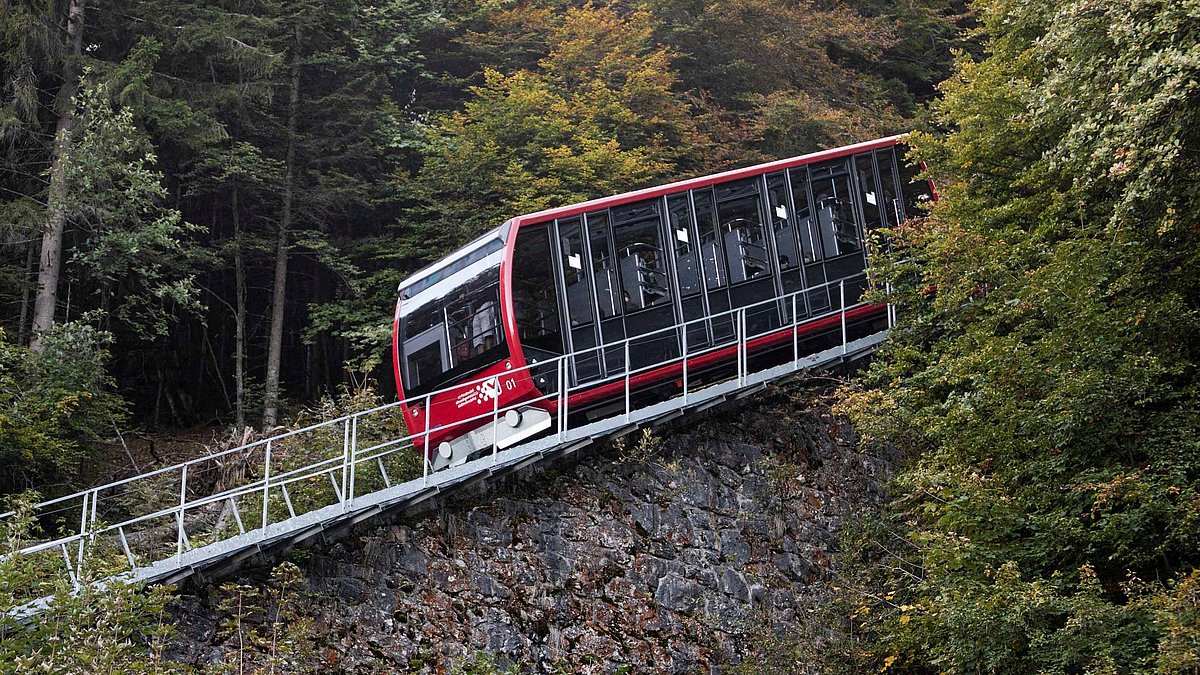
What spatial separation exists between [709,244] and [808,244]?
5.83 feet

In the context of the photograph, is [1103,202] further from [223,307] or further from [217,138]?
[223,307]

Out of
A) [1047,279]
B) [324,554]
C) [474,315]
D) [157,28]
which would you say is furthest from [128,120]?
[1047,279]

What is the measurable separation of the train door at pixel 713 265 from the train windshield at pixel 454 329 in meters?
3.06

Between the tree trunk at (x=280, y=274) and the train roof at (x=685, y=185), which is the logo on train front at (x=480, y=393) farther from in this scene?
the tree trunk at (x=280, y=274)

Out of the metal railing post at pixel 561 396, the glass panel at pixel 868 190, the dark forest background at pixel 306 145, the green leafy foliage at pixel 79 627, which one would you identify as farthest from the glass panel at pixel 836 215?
the green leafy foliage at pixel 79 627

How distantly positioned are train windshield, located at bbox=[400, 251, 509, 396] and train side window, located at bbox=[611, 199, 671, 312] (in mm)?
1801

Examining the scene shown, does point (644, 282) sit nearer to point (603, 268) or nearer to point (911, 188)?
point (603, 268)

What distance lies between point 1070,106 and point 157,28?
1556cm

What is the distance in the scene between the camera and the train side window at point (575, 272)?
1484 cm

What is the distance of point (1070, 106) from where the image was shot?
453 inches

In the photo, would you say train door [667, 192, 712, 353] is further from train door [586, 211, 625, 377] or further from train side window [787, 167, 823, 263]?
train side window [787, 167, 823, 263]

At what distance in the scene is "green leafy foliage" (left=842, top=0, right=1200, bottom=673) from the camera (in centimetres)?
1055

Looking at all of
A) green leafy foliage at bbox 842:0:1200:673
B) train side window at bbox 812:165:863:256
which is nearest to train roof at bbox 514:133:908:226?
train side window at bbox 812:165:863:256

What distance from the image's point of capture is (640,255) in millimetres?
15492
